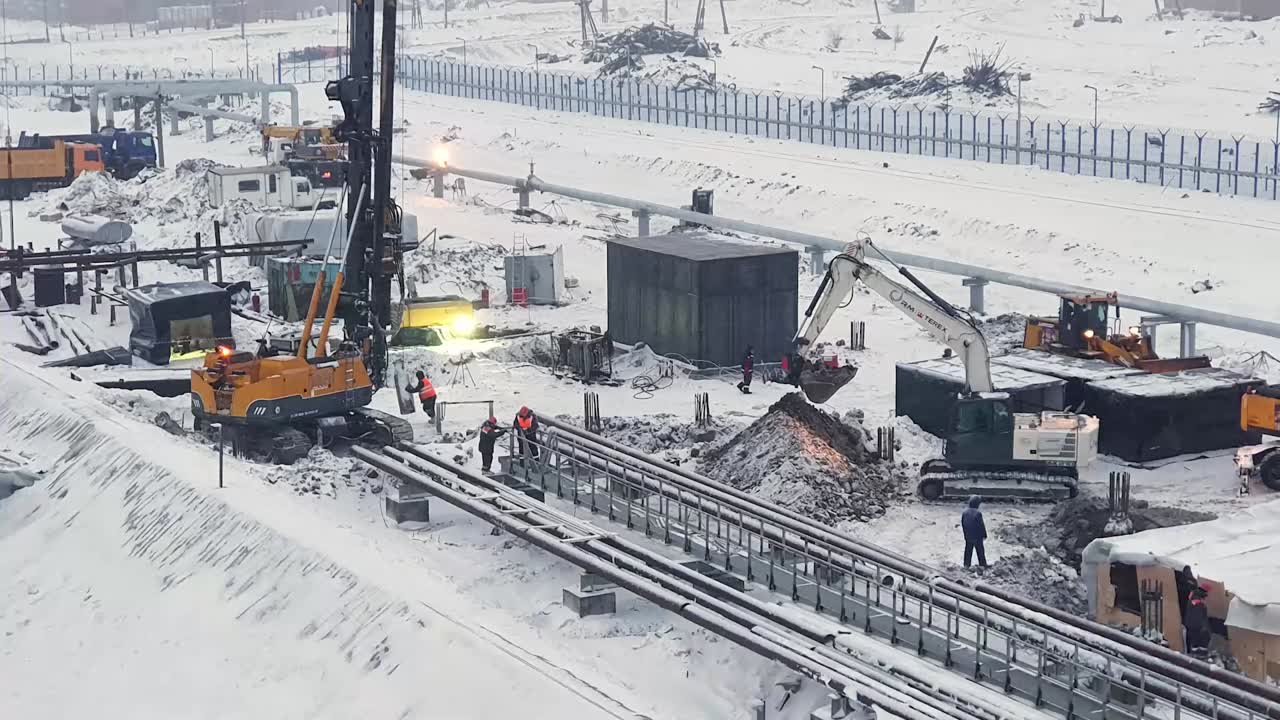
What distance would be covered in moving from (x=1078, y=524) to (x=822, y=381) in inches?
252

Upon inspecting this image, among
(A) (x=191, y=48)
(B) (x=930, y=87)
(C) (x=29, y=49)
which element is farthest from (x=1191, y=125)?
Answer: (C) (x=29, y=49)

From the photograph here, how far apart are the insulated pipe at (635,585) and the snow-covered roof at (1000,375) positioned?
31.8 feet

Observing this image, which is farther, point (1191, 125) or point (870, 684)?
point (1191, 125)

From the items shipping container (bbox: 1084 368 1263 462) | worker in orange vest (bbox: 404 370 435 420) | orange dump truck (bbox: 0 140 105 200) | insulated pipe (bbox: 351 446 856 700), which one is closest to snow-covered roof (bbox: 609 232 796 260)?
worker in orange vest (bbox: 404 370 435 420)

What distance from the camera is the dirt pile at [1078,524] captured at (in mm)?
25656

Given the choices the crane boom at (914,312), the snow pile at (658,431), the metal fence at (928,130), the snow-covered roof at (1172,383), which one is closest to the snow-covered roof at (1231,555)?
the snow-covered roof at (1172,383)

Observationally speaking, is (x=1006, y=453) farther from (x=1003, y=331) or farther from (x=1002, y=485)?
(x=1003, y=331)

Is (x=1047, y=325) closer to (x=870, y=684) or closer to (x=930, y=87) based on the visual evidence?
(x=870, y=684)

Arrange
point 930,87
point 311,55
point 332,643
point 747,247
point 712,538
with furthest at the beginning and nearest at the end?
point 311,55
point 930,87
point 747,247
point 712,538
point 332,643

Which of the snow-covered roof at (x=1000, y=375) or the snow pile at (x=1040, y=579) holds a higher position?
the snow-covered roof at (x=1000, y=375)

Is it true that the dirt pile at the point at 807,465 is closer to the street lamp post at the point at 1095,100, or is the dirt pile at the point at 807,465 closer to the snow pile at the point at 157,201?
the snow pile at the point at 157,201

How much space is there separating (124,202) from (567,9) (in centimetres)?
8910

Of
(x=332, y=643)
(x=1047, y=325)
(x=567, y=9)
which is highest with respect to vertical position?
(x=567, y=9)

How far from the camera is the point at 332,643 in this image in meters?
21.9
